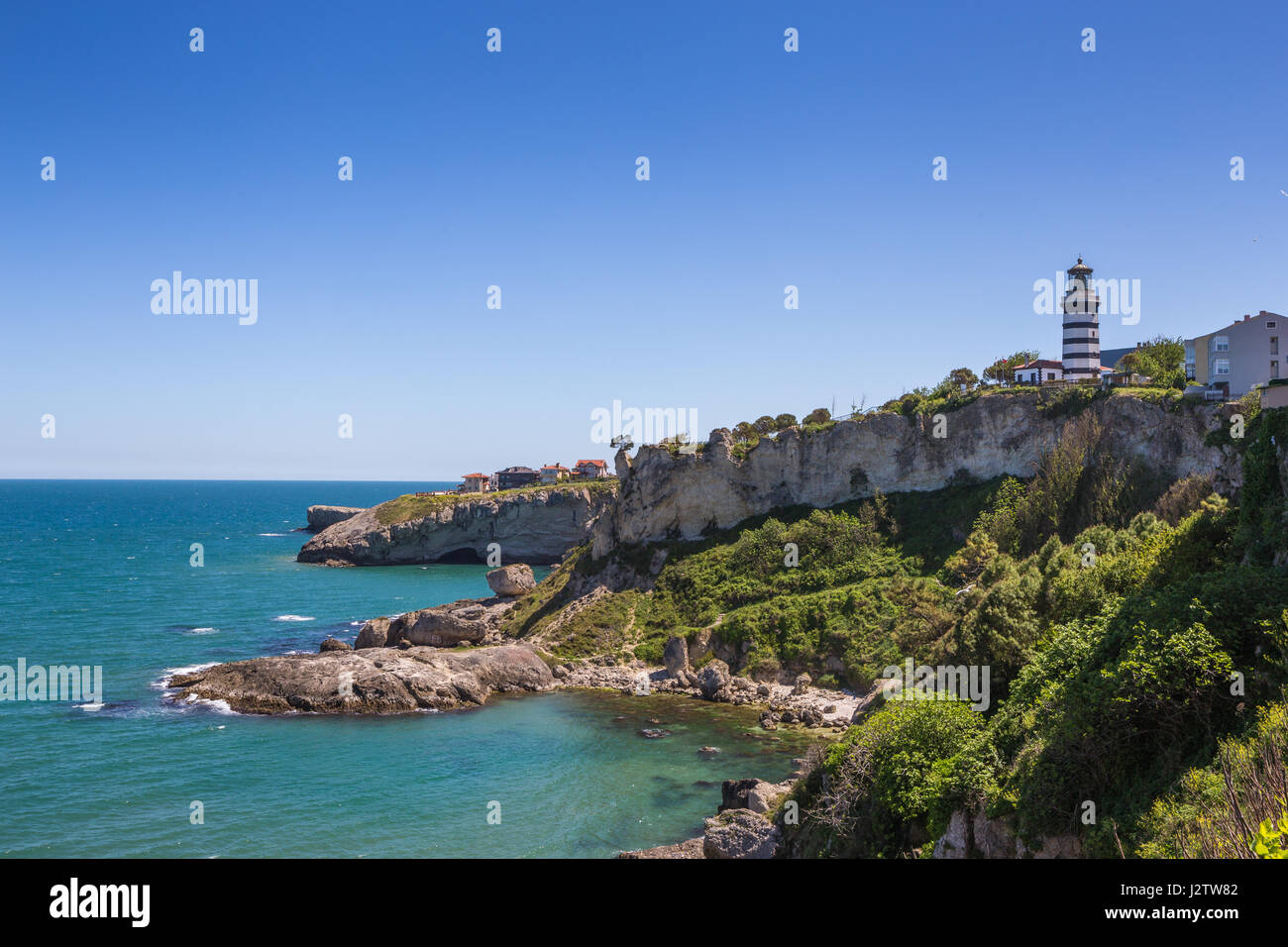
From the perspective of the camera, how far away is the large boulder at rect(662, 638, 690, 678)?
164 feet

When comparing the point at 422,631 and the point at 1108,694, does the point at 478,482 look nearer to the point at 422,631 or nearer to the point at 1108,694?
the point at 422,631

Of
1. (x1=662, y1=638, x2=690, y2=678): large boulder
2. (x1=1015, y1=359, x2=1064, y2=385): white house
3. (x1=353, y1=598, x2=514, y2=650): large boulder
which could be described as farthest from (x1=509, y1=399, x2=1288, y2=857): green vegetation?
(x1=353, y1=598, x2=514, y2=650): large boulder

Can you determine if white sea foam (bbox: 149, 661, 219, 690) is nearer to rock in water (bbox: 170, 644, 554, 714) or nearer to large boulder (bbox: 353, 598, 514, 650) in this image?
rock in water (bbox: 170, 644, 554, 714)

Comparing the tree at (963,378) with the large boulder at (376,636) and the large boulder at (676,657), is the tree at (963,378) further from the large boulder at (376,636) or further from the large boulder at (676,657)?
the large boulder at (376,636)

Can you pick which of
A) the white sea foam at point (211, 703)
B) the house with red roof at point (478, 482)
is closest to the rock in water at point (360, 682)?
the white sea foam at point (211, 703)

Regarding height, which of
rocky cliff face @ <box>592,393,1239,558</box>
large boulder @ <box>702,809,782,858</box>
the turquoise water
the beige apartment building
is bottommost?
the turquoise water

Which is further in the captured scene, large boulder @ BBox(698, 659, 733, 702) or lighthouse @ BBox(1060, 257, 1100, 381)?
lighthouse @ BBox(1060, 257, 1100, 381)

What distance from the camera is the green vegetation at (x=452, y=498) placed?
108188mm

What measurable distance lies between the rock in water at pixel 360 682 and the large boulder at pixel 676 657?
747 cm

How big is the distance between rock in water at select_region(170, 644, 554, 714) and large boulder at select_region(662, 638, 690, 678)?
7466 millimetres

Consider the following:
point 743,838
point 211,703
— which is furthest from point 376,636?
point 743,838
